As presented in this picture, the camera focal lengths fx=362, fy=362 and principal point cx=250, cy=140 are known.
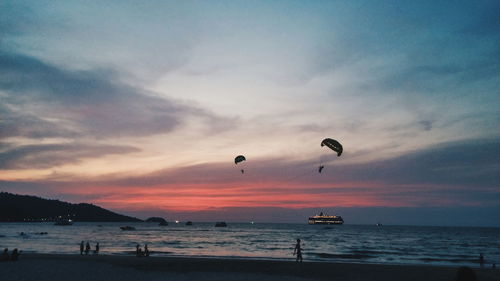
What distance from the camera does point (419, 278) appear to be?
2195 centimetres

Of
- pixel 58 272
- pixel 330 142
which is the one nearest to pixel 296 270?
pixel 330 142

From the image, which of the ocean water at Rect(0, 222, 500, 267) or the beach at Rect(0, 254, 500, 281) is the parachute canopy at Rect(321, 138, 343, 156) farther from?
the ocean water at Rect(0, 222, 500, 267)

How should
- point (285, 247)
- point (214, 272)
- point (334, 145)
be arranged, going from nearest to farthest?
1. point (214, 272)
2. point (334, 145)
3. point (285, 247)

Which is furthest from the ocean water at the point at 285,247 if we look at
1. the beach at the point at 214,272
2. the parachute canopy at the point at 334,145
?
the parachute canopy at the point at 334,145

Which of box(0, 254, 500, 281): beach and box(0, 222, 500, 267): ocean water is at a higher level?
box(0, 254, 500, 281): beach

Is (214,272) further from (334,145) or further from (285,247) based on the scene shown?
(285,247)

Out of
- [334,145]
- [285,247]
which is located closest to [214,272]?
[334,145]

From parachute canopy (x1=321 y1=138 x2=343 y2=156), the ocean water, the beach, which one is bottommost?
the ocean water

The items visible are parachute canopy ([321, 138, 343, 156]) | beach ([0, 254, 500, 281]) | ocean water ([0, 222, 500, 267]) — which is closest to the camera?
beach ([0, 254, 500, 281])

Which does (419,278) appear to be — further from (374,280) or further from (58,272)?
(58,272)

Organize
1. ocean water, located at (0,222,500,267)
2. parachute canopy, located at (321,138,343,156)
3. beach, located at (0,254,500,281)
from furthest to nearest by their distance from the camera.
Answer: ocean water, located at (0,222,500,267) < parachute canopy, located at (321,138,343,156) < beach, located at (0,254,500,281)

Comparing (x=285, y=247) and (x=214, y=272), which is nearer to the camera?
(x=214, y=272)

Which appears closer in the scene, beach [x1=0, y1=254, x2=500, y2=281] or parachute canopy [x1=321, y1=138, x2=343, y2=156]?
beach [x1=0, y1=254, x2=500, y2=281]

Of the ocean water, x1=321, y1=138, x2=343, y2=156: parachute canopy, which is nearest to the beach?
x1=321, y1=138, x2=343, y2=156: parachute canopy
